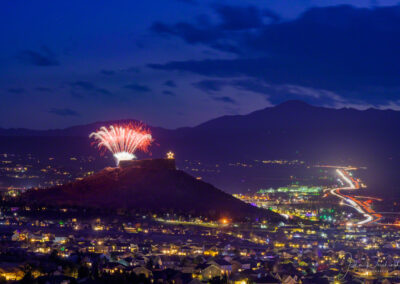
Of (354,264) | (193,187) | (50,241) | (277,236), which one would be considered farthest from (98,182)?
(354,264)

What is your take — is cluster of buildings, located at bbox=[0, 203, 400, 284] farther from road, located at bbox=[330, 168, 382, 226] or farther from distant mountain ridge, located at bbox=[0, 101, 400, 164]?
distant mountain ridge, located at bbox=[0, 101, 400, 164]

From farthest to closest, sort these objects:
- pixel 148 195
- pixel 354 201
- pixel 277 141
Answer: pixel 277 141
pixel 354 201
pixel 148 195

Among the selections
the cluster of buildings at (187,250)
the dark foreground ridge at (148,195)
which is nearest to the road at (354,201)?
the dark foreground ridge at (148,195)

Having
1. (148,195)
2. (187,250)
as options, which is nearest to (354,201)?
(148,195)

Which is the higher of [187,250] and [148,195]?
[148,195]

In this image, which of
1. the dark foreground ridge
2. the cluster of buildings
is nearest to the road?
the dark foreground ridge

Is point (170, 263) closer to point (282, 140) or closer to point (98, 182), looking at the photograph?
point (98, 182)

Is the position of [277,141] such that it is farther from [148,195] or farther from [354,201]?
[148,195]
